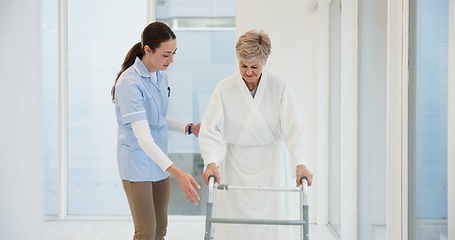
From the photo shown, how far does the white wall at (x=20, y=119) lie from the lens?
0.46 metres

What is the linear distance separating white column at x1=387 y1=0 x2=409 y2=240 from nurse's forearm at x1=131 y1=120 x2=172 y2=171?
1.06 meters

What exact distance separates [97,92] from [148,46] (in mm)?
2895

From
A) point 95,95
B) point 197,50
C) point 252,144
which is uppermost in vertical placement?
point 197,50

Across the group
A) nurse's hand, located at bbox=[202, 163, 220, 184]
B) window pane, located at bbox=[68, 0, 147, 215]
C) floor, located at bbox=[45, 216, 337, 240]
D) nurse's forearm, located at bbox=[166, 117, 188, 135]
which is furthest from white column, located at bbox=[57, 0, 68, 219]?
nurse's hand, located at bbox=[202, 163, 220, 184]

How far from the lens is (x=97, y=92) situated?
4949 millimetres

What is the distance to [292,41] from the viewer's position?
476cm

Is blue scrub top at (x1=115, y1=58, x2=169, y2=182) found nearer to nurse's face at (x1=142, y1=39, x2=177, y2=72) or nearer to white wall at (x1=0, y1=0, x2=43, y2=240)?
nurse's face at (x1=142, y1=39, x2=177, y2=72)

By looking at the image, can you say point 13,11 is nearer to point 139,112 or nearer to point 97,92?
point 139,112

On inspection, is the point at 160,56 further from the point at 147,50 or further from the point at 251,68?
the point at 251,68

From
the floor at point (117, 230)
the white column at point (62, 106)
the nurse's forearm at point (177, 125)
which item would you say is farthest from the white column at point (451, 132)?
the white column at point (62, 106)

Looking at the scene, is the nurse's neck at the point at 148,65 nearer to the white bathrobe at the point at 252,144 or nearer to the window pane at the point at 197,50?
the white bathrobe at the point at 252,144

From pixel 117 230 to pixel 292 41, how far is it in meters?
2.39

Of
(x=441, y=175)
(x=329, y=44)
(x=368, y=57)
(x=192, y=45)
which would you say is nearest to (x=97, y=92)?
(x=192, y=45)

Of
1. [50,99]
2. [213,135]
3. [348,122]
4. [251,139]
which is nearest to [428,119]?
[251,139]
